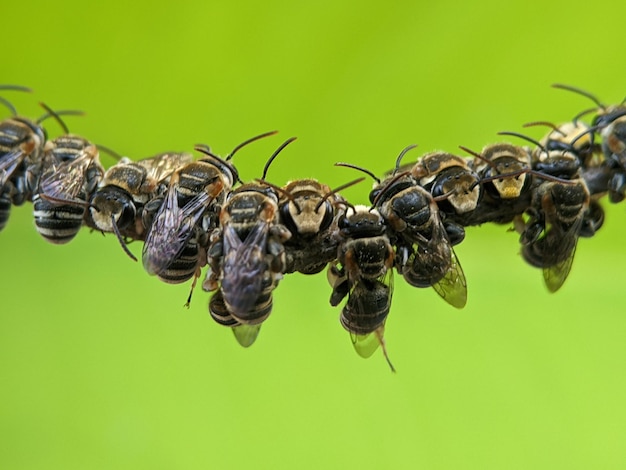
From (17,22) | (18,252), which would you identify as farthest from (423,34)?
(18,252)

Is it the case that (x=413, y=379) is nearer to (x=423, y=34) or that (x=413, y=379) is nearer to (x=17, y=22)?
(x=423, y=34)

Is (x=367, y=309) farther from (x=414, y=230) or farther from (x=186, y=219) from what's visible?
(x=186, y=219)

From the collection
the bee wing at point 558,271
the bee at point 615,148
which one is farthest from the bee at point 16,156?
the bee at point 615,148

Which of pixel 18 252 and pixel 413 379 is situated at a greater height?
pixel 413 379

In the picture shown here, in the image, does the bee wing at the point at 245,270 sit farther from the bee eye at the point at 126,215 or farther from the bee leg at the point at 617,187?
the bee leg at the point at 617,187

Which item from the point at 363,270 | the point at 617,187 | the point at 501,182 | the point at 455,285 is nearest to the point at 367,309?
the point at 363,270
